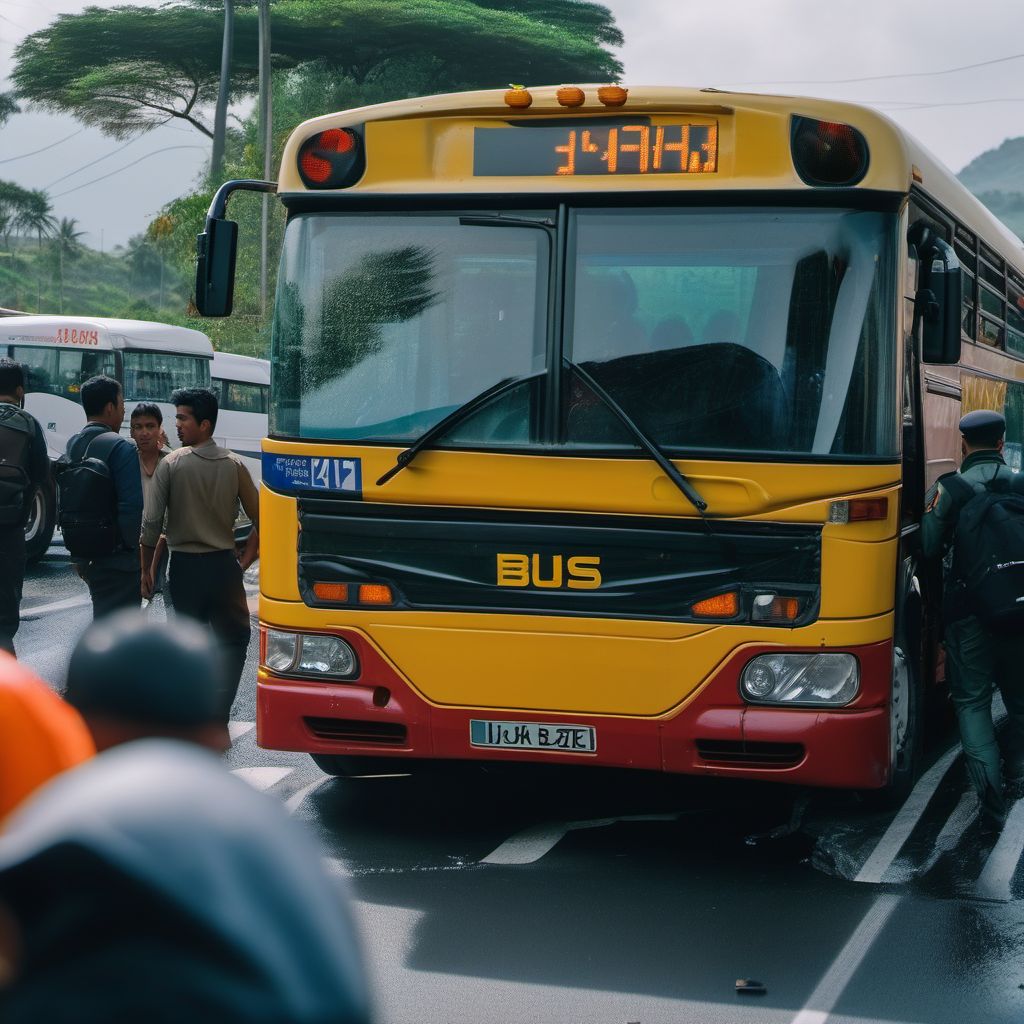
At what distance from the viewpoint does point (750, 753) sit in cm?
573

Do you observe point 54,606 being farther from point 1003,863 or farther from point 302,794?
point 1003,863

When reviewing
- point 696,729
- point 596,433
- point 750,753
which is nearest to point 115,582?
point 596,433

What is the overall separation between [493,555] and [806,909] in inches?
63.6

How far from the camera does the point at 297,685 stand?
6.11m

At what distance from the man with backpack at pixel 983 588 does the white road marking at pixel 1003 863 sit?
0.09 meters

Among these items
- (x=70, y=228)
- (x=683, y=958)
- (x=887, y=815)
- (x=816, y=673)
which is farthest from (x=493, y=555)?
(x=70, y=228)

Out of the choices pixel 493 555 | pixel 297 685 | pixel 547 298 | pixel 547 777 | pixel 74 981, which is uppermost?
pixel 547 298

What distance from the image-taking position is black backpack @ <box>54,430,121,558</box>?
25.7 feet

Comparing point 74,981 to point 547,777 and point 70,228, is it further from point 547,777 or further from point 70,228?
point 70,228

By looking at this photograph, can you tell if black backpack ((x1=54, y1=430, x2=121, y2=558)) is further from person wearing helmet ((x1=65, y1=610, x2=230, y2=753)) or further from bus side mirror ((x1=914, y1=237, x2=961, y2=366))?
person wearing helmet ((x1=65, y1=610, x2=230, y2=753))

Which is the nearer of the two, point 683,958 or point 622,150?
point 683,958

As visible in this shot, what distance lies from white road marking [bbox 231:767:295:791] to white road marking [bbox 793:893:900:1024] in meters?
2.97

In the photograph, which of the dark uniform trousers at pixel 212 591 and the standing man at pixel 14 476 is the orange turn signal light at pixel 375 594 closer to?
the dark uniform trousers at pixel 212 591

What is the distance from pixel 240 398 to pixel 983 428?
24.0 m
